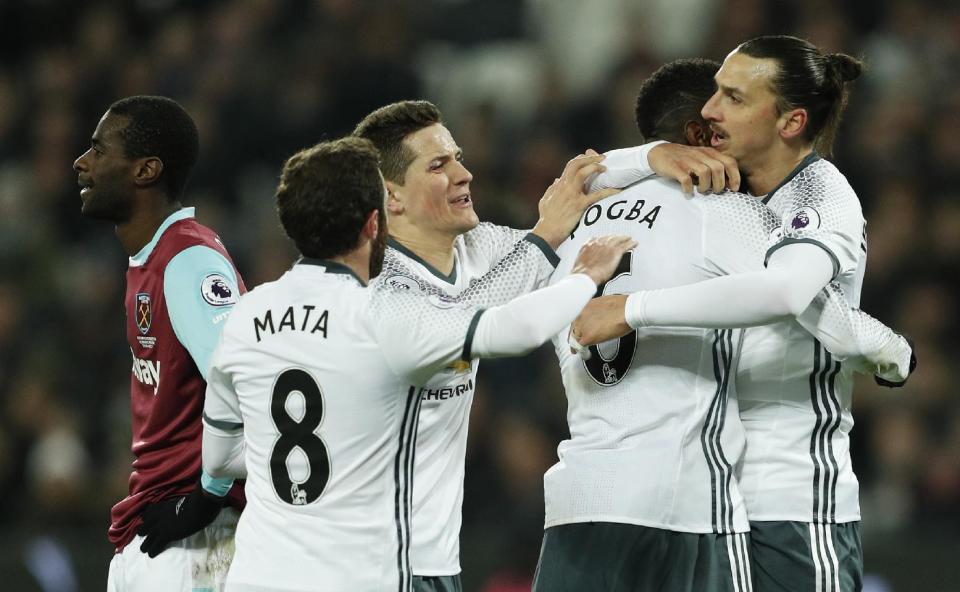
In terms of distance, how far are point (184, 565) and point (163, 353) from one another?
0.59 metres

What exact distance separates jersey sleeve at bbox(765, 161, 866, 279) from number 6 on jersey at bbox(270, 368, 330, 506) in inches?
46.0

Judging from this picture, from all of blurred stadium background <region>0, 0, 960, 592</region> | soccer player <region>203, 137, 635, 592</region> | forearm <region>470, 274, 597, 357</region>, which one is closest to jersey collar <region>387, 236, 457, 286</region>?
soccer player <region>203, 137, 635, 592</region>

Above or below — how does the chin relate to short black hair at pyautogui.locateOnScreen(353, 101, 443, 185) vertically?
below

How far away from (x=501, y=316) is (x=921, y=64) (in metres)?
6.46

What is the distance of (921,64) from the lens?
891cm

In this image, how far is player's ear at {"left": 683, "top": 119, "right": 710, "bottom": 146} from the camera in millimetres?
3902

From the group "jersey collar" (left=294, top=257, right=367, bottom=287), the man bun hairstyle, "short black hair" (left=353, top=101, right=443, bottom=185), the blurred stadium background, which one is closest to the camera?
"jersey collar" (left=294, top=257, right=367, bottom=287)

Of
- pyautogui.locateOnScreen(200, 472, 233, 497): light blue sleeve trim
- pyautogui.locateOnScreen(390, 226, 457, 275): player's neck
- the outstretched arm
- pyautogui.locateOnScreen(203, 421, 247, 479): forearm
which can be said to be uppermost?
the outstretched arm

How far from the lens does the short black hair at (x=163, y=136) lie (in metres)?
4.12

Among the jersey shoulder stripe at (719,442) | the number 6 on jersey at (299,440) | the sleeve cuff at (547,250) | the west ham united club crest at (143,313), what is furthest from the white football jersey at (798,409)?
the west ham united club crest at (143,313)

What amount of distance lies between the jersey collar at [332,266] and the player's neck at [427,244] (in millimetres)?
718

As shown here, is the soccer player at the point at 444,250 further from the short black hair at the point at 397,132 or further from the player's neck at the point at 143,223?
the player's neck at the point at 143,223

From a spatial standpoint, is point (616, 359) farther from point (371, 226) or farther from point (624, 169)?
point (371, 226)

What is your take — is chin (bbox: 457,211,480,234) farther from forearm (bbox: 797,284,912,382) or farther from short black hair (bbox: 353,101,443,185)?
forearm (bbox: 797,284,912,382)
